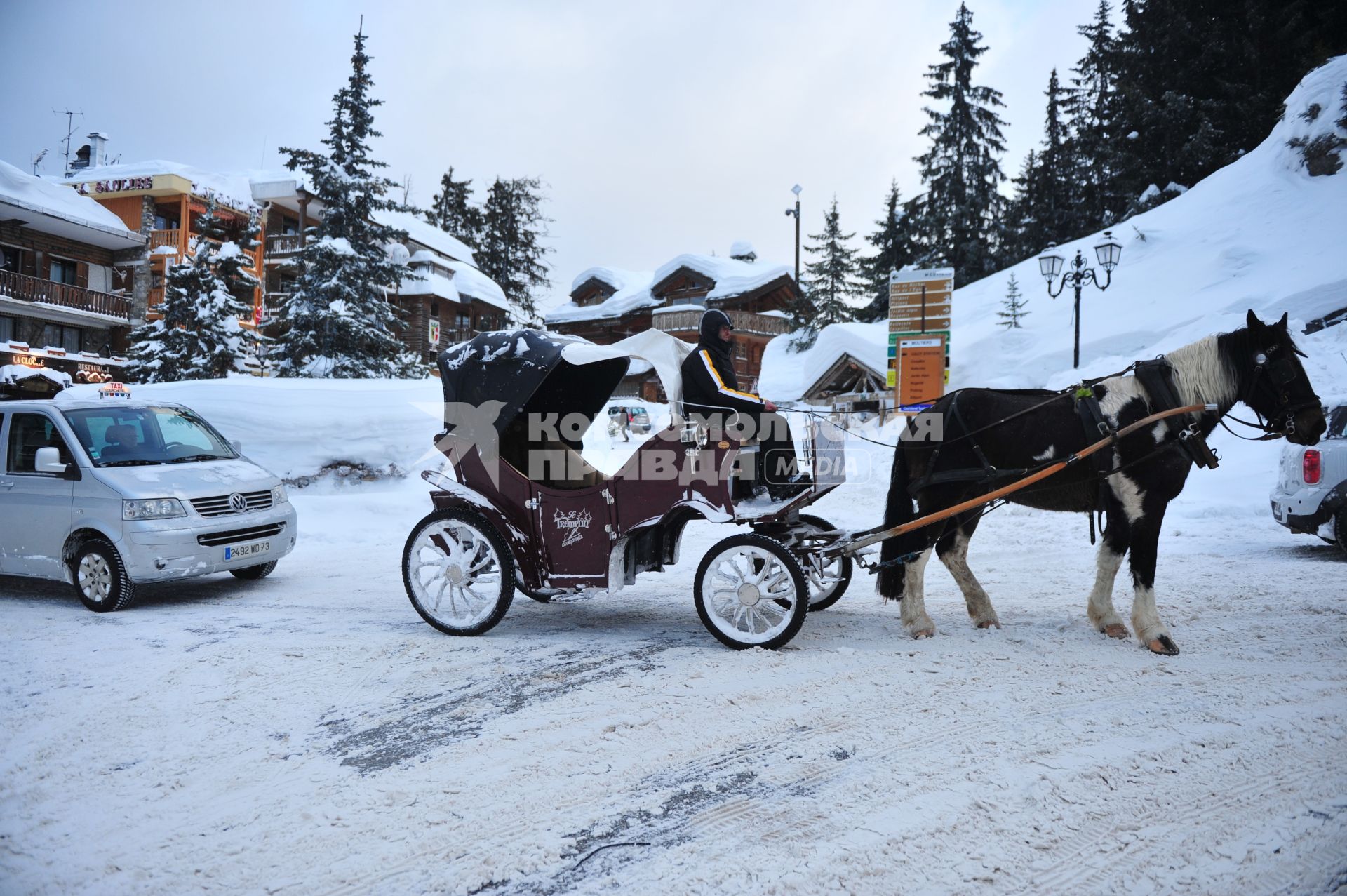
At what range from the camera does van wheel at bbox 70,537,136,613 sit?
6.08 metres

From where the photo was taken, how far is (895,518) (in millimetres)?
5449

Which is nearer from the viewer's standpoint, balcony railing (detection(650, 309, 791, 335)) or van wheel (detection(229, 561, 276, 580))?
van wheel (detection(229, 561, 276, 580))

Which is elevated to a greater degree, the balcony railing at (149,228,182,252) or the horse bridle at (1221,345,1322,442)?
the balcony railing at (149,228,182,252)

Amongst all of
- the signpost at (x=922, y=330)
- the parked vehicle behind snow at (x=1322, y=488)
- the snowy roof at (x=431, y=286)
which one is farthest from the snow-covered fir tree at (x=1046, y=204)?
the parked vehicle behind snow at (x=1322, y=488)

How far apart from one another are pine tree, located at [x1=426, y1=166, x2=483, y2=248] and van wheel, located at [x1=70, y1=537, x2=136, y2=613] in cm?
4426

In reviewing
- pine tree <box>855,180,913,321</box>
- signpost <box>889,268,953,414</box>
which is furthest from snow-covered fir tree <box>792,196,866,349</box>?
signpost <box>889,268,953,414</box>

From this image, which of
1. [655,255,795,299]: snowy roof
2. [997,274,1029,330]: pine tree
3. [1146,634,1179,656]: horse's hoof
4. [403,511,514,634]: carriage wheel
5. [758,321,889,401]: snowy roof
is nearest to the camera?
[1146,634,1179,656]: horse's hoof

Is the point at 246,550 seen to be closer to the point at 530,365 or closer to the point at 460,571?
the point at 460,571

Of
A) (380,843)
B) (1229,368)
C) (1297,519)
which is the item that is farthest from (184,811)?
(1297,519)

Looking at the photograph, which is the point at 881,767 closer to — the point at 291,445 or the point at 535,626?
the point at 535,626

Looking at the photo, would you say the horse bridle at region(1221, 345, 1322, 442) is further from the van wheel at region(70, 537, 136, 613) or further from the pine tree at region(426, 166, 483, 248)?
the pine tree at region(426, 166, 483, 248)

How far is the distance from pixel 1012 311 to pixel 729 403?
22077 mm

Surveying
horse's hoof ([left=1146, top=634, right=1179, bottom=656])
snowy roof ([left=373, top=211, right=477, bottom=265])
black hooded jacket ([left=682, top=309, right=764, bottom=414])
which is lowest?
horse's hoof ([left=1146, top=634, right=1179, bottom=656])

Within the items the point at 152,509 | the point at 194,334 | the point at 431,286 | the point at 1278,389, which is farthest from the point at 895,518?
the point at 431,286
